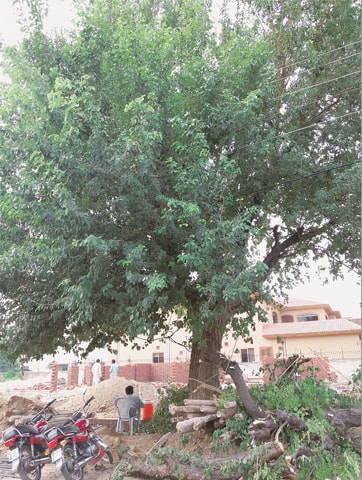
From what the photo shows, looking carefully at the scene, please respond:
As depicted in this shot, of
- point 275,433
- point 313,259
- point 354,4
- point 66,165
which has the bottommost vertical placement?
point 275,433

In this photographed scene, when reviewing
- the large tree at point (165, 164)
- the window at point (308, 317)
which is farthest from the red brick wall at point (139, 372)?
the large tree at point (165, 164)

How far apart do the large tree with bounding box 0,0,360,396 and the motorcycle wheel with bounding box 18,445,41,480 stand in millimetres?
2254

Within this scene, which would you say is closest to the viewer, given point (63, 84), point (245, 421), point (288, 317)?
point (63, 84)

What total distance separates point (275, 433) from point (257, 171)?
16.0ft

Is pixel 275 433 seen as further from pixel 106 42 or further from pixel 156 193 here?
pixel 106 42

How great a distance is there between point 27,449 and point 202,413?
3008 mm

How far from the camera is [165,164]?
23.0ft

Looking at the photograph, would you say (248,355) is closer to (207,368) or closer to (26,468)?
(207,368)

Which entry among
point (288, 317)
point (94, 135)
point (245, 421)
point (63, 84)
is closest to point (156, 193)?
point (94, 135)

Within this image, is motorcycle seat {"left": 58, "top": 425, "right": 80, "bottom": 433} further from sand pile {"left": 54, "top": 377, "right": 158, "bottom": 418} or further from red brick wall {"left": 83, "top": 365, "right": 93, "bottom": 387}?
red brick wall {"left": 83, "top": 365, "right": 93, "bottom": 387}

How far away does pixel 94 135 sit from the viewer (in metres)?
5.98

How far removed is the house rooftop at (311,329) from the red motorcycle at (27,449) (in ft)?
65.3

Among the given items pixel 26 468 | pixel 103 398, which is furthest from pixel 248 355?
pixel 26 468

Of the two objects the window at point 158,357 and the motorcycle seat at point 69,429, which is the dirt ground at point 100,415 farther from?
the window at point 158,357
